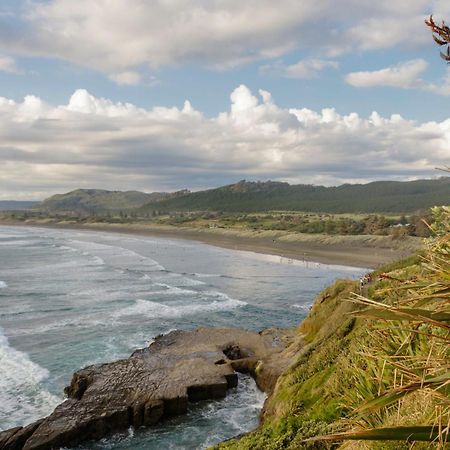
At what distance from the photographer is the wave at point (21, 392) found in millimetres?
15516

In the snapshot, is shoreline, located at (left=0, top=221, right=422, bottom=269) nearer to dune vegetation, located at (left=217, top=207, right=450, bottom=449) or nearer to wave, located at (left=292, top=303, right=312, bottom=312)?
wave, located at (left=292, top=303, right=312, bottom=312)

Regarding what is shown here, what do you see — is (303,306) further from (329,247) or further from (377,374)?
(329,247)

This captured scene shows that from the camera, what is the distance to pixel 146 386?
16109mm

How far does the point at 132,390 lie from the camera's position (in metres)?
15.8

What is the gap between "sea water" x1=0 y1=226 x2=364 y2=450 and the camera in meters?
15.0

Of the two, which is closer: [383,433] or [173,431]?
[383,433]

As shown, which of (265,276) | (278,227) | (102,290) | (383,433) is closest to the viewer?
(383,433)

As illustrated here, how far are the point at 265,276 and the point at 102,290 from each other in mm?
17160

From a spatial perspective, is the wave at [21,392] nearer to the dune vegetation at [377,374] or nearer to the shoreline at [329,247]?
the dune vegetation at [377,374]

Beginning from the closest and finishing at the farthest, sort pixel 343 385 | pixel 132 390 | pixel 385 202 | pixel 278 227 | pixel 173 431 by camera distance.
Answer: pixel 343 385, pixel 173 431, pixel 132 390, pixel 278 227, pixel 385 202

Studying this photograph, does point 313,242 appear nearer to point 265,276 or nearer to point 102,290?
point 265,276

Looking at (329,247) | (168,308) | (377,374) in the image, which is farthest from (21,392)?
(329,247)

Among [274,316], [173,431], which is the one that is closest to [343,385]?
[173,431]

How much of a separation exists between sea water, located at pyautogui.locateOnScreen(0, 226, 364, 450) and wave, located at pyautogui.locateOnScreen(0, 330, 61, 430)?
0.04 meters
